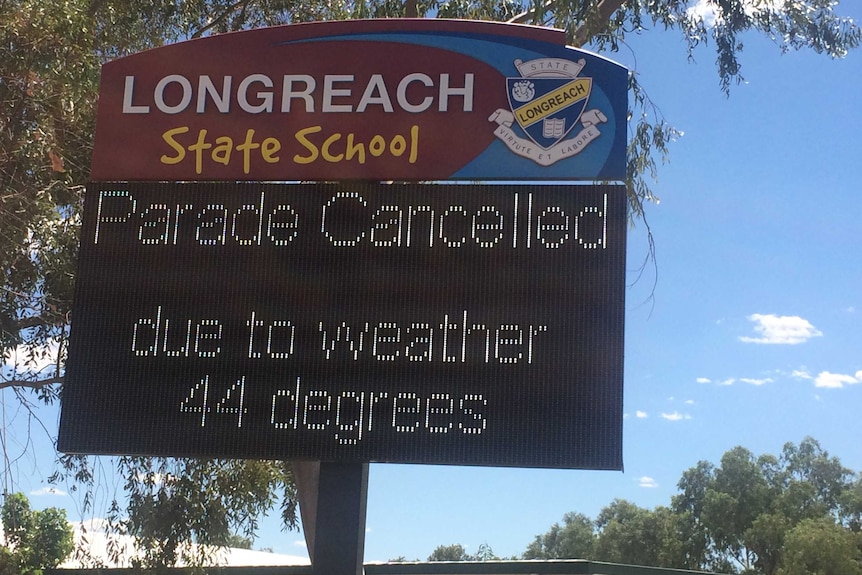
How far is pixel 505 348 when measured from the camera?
16.4 feet

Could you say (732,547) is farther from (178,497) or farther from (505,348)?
(505,348)

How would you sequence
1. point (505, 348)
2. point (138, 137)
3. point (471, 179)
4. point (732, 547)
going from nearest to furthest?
point (505, 348) < point (471, 179) < point (138, 137) < point (732, 547)

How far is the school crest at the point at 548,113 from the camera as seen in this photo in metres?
5.50

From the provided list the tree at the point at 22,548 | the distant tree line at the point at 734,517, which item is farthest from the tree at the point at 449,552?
the tree at the point at 22,548

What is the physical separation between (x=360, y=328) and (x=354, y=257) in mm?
383

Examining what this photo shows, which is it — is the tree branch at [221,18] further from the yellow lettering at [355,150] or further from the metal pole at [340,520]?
the metal pole at [340,520]

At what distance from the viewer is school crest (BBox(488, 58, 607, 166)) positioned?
5500mm

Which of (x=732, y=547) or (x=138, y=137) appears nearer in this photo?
(x=138, y=137)

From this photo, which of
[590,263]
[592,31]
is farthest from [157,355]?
[592,31]

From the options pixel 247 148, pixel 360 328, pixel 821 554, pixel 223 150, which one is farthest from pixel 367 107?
pixel 821 554

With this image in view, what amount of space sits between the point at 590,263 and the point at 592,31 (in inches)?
199

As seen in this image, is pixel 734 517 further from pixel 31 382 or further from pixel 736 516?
pixel 31 382

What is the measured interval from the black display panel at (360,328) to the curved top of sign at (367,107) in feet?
0.86

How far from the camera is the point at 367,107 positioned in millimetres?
5762
